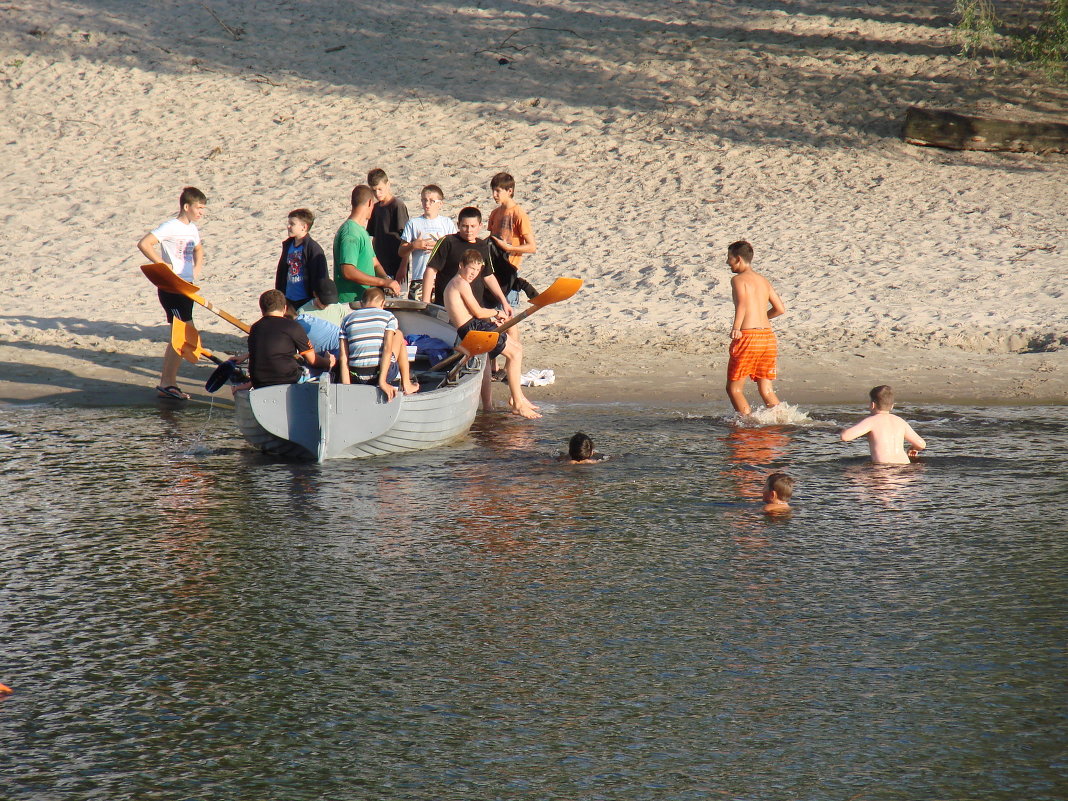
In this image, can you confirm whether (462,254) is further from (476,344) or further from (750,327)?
(750,327)

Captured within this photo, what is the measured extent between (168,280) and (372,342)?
247 cm

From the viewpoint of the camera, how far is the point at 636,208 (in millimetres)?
19203

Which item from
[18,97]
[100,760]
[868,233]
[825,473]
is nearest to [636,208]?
[868,233]

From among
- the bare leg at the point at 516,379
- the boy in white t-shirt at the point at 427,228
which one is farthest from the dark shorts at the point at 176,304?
the bare leg at the point at 516,379

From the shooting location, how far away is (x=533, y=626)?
5973 mm

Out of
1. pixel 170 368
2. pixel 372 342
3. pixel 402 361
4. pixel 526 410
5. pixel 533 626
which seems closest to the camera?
pixel 533 626

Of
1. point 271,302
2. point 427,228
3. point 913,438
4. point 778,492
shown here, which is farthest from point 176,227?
point 913,438

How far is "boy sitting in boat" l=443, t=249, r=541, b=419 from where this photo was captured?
34.8 feet

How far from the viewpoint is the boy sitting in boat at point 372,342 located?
381 inches

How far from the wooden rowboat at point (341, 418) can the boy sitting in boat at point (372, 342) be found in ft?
0.86

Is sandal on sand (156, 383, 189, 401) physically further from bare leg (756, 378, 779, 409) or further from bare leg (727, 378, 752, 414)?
bare leg (756, 378, 779, 409)

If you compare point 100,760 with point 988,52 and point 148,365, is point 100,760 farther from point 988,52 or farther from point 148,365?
point 988,52

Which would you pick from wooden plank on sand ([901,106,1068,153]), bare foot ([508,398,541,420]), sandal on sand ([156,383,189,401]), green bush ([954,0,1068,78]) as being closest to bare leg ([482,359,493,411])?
bare foot ([508,398,541,420])

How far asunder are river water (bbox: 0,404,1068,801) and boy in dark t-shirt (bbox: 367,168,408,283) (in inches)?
119
